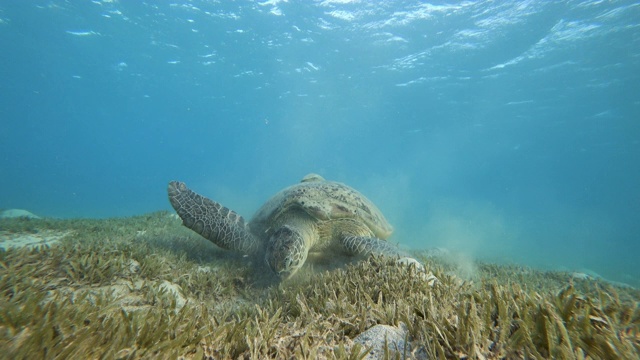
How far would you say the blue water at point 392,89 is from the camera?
23000 mm

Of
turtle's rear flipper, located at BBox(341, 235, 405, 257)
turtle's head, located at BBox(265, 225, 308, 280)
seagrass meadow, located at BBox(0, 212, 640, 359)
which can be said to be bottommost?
turtle's rear flipper, located at BBox(341, 235, 405, 257)

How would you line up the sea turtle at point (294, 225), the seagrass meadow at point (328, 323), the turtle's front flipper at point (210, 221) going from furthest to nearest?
the turtle's front flipper at point (210, 221)
the sea turtle at point (294, 225)
the seagrass meadow at point (328, 323)

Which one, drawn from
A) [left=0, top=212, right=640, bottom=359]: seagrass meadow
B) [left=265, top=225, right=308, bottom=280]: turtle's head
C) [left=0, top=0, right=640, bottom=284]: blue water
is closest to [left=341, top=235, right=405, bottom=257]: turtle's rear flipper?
[left=265, top=225, right=308, bottom=280]: turtle's head

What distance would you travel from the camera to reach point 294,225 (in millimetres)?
5207

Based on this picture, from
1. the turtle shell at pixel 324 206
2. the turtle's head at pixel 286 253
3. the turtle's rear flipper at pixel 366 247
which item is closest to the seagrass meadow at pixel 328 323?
the turtle's head at pixel 286 253

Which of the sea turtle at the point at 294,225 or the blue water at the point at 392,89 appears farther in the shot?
the blue water at the point at 392,89

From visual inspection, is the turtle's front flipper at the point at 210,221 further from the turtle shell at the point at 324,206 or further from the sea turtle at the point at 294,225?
the turtle shell at the point at 324,206

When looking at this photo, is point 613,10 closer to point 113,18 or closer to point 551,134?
point 551,134

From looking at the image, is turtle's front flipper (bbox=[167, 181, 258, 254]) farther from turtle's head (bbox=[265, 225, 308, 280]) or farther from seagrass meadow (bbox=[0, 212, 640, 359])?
seagrass meadow (bbox=[0, 212, 640, 359])

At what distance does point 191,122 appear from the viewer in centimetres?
7450

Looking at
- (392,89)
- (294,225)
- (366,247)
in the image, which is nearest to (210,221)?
(294,225)

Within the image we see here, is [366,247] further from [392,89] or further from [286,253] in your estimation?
→ [392,89]

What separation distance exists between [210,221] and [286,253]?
1.59 metres

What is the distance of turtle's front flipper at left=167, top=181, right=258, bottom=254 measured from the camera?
177 inches
